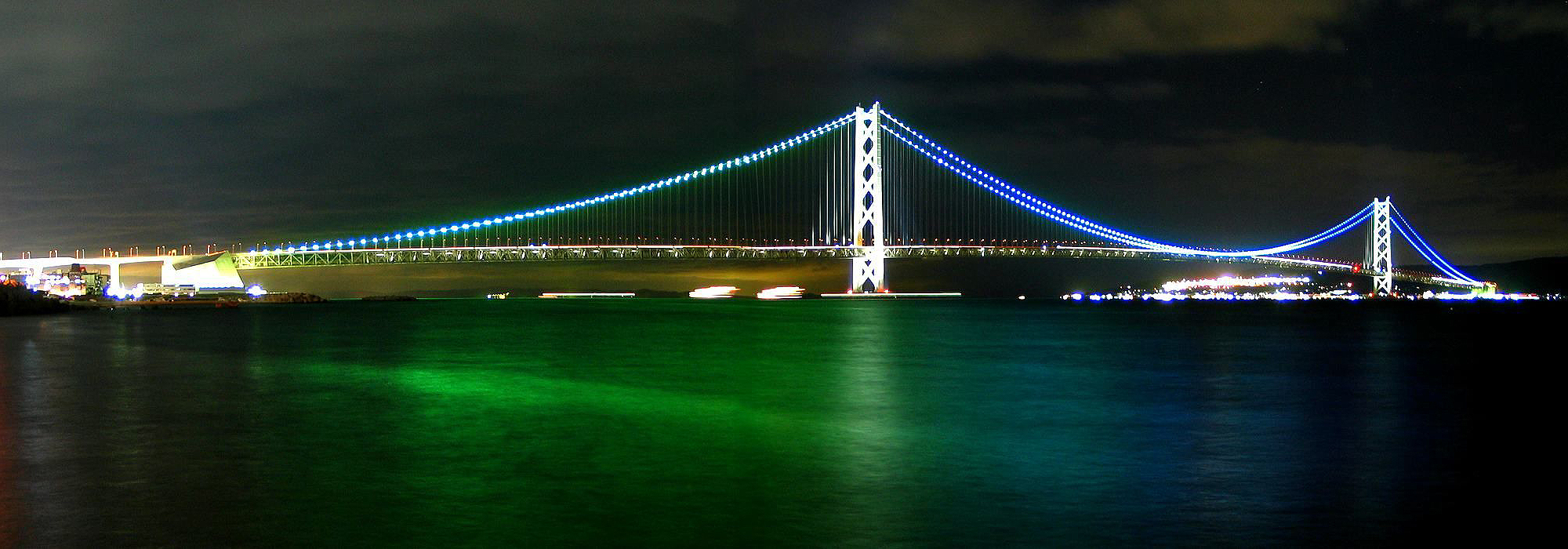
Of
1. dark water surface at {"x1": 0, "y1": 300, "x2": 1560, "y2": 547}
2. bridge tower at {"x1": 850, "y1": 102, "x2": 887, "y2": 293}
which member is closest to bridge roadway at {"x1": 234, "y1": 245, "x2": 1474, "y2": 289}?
bridge tower at {"x1": 850, "y1": 102, "x2": 887, "y2": 293}

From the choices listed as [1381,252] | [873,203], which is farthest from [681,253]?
[1381,252]

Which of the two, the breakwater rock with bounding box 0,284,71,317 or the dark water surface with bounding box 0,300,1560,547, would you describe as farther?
the breakwater rock with bounding box 0,284,71,317

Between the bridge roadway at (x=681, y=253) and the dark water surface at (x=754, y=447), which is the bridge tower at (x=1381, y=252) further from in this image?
the dark water surface at (x=754, y=447)

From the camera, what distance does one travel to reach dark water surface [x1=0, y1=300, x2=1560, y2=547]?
6.61 m

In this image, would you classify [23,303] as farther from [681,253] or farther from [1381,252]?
[1381,252]

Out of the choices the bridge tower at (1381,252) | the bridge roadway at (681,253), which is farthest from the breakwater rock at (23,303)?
the bridge tower at (1381,252)

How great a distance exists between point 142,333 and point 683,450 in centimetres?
2591

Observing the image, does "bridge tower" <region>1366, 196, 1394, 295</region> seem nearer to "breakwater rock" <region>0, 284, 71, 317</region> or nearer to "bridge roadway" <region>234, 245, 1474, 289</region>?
"bridge roadway" <region>234, 245, 1474, 289</region>

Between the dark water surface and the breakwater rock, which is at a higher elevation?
the breakwater rock

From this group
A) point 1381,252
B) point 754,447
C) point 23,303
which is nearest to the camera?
point 754,447

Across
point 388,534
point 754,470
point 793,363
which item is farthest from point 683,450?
point 793,363

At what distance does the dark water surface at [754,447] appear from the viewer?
260 inches

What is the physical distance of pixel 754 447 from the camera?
378 inches

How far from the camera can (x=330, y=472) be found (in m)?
8.31
